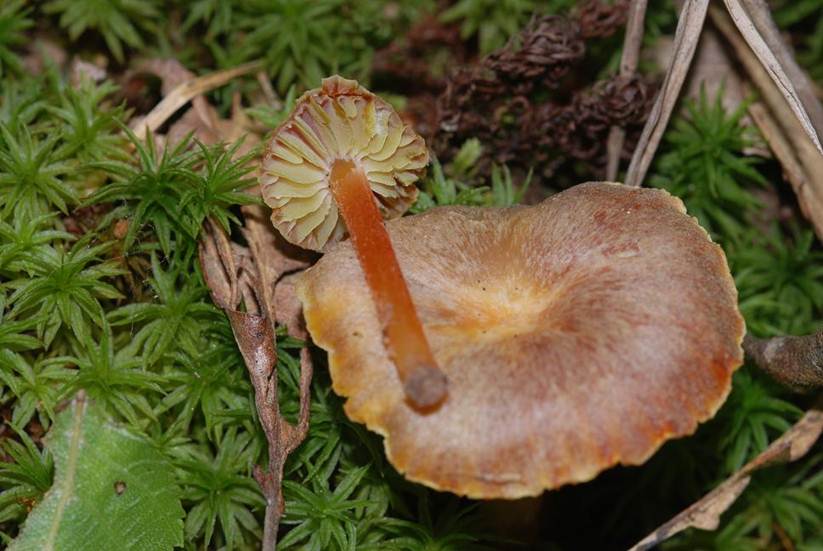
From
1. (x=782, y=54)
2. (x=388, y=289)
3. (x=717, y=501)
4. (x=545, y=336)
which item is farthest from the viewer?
(x=782, y=54)

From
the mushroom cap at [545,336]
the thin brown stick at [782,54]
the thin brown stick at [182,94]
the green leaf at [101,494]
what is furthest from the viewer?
the thin brown stick at [182,94]

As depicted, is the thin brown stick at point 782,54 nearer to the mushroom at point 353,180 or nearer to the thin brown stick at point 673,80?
the thin brown stick at point 673,80

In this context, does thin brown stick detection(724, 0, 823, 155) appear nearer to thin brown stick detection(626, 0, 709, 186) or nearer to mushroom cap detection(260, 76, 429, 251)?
thin brown stick detection(626, 0, 709, 186)

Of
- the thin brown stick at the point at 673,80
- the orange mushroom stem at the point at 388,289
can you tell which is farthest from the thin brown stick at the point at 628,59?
the orange mushroom stem at the point at 388,289

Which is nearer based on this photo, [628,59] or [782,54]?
[782,54]

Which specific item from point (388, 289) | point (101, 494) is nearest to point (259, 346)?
point (388, 289)

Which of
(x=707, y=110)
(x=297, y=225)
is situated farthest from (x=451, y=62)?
(x=297, y=225)

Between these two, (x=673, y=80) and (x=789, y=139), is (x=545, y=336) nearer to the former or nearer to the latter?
(x=673, y=80)
